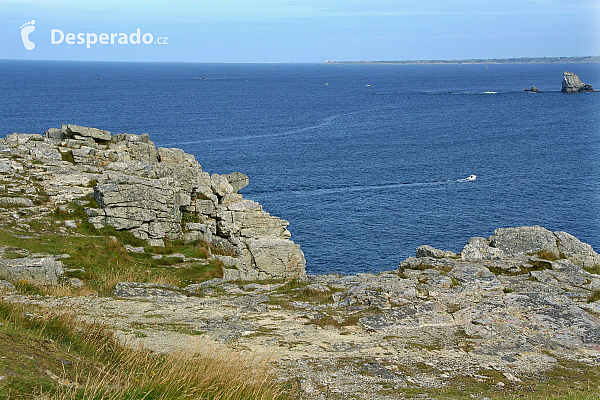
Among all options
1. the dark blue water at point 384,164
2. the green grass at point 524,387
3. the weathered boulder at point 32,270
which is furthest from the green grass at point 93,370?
the dark blue water at point 384,164

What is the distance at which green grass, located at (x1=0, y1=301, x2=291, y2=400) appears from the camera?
10.2 metres

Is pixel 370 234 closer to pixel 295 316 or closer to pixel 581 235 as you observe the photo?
pixel 581 235

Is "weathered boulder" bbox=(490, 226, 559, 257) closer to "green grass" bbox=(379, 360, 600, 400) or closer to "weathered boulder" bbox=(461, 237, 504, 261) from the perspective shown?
"weathered boulder" bbox=(461, 237, 504, 261)

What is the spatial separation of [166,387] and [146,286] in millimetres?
15046

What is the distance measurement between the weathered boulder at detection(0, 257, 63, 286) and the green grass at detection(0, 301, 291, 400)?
10.1 m

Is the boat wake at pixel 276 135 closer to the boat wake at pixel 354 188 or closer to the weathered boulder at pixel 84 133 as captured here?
the boat wake at pixel 354 188

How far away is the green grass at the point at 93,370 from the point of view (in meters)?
10.2

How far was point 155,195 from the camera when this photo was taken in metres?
35.7

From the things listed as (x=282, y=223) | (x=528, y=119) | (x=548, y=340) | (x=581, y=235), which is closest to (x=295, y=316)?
(x=548, y=340)

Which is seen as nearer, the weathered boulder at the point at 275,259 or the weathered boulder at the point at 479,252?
the weathered boulder at the point at 479,252

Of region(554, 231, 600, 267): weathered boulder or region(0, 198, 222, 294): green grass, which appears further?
region(554, 231, 600, 267): weathered boulder

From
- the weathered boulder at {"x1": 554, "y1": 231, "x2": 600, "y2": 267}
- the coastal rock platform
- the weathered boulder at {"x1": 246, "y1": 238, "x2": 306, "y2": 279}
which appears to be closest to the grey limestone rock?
the coastal rock platform

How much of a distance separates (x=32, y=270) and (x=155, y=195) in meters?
11.8

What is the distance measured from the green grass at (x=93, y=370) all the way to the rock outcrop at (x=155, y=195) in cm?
1699
